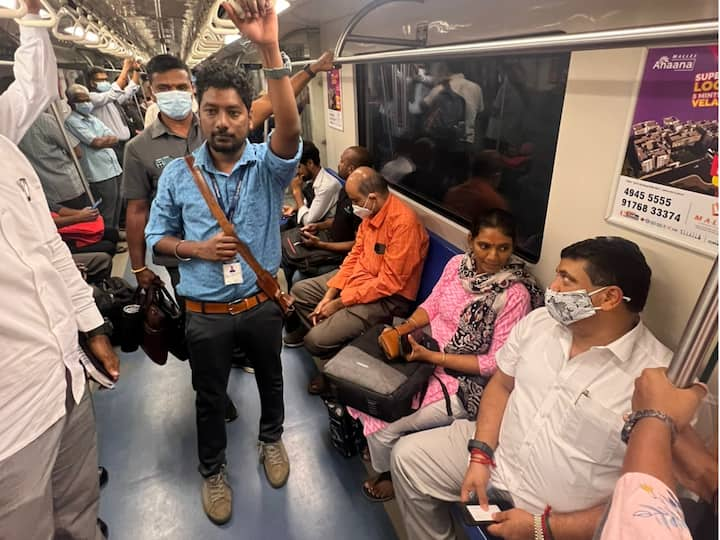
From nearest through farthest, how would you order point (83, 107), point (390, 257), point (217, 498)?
point (217, 498) < point (390, 257) < point (83, 107)

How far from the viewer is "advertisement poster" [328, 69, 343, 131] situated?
4.50 m

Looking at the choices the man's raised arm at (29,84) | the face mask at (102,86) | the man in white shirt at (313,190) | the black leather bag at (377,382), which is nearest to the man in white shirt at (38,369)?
the man's raised arm at (29,84)

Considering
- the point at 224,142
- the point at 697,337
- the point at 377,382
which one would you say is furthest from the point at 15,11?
the point at 697,337

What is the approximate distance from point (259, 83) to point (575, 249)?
24.4 ft

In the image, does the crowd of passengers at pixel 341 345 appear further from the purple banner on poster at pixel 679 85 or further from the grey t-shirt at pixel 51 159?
the grey t-shirt at pixel 51 159

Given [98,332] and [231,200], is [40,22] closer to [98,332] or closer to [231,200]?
[231,200]

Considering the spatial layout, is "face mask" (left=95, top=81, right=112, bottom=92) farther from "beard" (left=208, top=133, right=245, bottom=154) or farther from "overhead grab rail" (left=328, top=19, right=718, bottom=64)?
"overhead grab rail" (left=328, top=19, right=718, bottom=64)

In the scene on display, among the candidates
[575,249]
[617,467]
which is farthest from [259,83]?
[617,467]

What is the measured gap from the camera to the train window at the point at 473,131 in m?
2.06

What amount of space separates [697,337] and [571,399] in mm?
839

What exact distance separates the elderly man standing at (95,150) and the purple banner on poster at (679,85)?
518 centimetres

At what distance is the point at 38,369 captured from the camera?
126 centimetres

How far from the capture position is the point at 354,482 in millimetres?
2336

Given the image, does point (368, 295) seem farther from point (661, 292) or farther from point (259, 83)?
point (259, 83)
